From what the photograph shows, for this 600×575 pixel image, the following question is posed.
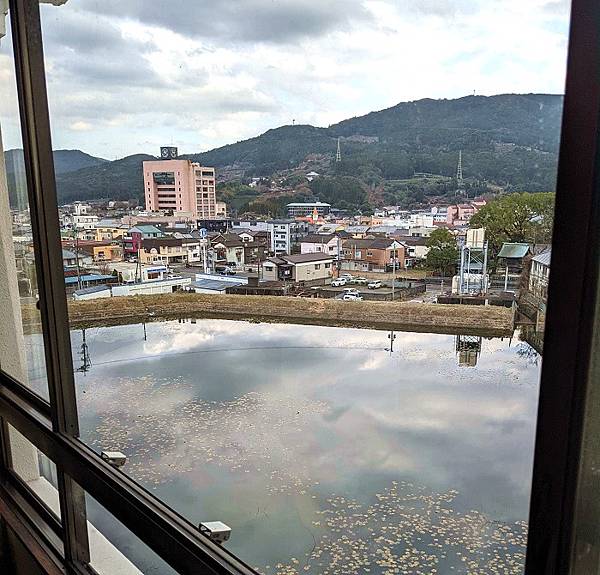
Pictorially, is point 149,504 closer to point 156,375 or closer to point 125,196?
point 125,196

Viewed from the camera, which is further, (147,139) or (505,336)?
(147,139)

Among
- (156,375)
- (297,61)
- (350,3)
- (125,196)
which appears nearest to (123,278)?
(125,196)

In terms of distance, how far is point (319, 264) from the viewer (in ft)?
4.48

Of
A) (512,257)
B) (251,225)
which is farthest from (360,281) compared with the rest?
(512,257)

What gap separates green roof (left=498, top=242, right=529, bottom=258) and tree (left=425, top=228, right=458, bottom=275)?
118mm

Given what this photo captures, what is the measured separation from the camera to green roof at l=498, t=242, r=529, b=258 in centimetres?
64

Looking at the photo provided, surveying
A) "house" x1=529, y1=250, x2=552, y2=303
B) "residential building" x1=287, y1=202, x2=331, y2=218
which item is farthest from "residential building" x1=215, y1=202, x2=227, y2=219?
"house" x1=529, y1=250, x2=552, y2=303

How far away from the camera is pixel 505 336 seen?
80cm

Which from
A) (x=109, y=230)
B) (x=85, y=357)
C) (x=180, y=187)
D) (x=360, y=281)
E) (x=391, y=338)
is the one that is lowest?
(x=85, y=357)

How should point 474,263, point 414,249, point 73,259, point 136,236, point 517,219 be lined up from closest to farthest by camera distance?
point 517,219 < point 474,263 < point 414,249 < point 73,259 < point 136,236

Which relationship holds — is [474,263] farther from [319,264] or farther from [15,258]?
[15,258]

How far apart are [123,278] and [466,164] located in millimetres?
1570

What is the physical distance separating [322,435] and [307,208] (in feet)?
5.19

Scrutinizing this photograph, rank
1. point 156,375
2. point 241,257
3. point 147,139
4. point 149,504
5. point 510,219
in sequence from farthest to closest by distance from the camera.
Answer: point 156,375, point 147,139, point 241,257, point 149,504, point 510,219
